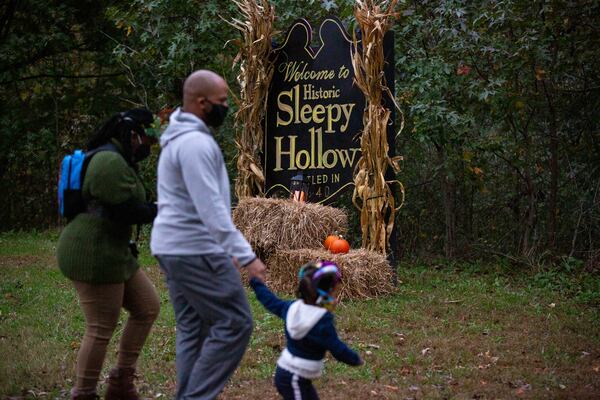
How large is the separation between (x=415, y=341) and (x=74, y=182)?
144 inches

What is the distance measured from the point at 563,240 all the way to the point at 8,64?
11399 mm

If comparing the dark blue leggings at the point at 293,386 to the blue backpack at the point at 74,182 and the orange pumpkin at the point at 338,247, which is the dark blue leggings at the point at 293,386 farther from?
the orange pumpkin at the point at 338,247

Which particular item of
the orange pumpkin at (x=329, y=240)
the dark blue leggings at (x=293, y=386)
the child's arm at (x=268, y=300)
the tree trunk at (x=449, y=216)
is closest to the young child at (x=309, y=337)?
the dark blue leggings at (x=293, y=386)

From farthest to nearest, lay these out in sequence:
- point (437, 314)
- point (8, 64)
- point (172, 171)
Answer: point (8, 64) < point (437, 314) < point (172, 171)

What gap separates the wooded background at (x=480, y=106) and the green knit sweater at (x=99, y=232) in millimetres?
6562

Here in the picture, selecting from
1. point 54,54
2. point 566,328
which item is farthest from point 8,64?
point 566,328

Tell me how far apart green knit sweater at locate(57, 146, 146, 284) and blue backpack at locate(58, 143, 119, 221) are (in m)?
0.05

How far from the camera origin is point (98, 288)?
17.1 feet

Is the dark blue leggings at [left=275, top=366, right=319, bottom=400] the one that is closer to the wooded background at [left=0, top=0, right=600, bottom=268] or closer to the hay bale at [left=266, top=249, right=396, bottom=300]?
the hay bale at [left=266, top=249, right=396, bottom=300]

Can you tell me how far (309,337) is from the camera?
14.8ft

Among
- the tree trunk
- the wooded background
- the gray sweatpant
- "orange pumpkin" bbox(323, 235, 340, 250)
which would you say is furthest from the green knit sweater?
the tree trunk

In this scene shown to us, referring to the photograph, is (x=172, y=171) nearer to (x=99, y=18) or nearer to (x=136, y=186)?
(x=136, y=186)

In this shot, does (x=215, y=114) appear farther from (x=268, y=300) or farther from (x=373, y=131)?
(x=373, y=131)

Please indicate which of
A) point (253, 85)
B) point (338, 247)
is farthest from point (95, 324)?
point (253, 85)
